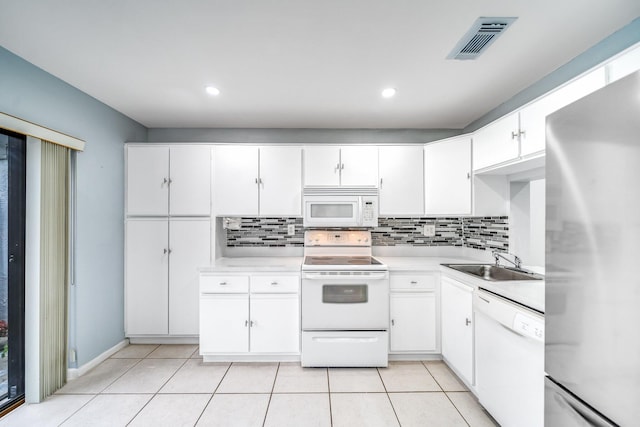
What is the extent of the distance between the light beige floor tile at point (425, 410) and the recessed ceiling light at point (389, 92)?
7.65 feet

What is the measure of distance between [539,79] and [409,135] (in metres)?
1.32

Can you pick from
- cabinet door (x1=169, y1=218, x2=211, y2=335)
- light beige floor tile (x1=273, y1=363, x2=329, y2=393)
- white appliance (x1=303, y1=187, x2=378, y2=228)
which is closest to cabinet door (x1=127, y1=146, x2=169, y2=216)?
cabinet door (x1=169, y1=218, x2=211, y2=335)

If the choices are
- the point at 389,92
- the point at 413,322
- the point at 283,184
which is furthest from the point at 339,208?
the point at 413,322

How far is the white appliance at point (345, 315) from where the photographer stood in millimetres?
2518

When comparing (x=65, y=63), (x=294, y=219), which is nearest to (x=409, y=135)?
(x=294, y=219)

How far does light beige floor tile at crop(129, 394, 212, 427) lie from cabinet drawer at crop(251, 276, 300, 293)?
872 millimetres

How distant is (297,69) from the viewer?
2.01 meters

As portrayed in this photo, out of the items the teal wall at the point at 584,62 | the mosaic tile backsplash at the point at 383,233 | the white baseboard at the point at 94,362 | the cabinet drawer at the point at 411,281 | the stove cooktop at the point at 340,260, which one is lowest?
the white baseboard at the point at 94,362

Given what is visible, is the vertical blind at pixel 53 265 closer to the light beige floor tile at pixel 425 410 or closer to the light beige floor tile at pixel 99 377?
the light beige floor tile at pixel 99 377

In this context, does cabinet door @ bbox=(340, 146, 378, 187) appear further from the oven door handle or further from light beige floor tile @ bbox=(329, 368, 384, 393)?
light beige floor tile @ bbox=(329, 368, 384, 393)

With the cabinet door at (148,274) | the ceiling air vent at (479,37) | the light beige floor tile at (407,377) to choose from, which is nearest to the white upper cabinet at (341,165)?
the ceiling air vent at (479,37)

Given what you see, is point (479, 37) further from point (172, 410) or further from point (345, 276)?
point (172, 410)

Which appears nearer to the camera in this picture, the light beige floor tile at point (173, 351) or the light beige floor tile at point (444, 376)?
the light beige floor tile at point (444, 376)

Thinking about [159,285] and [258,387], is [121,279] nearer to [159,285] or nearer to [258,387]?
[159,285]
